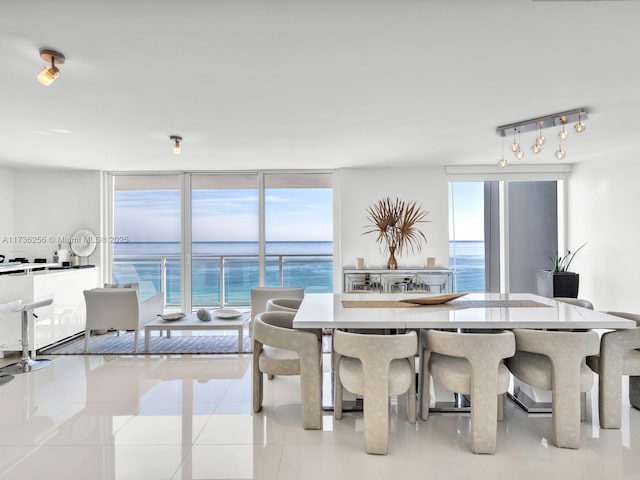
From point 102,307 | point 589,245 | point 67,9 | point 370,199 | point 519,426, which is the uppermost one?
point 67,9

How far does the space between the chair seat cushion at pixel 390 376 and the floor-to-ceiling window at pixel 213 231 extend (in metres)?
3.99

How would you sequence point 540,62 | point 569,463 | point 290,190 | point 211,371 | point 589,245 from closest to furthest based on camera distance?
point 569,463 → point 540,62 → point 211,371 → point 589,245 → point 290,190

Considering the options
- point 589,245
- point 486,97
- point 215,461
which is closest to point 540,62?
point 486,97

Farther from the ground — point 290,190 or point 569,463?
point 290,190

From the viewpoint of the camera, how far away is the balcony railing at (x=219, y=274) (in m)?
6.59

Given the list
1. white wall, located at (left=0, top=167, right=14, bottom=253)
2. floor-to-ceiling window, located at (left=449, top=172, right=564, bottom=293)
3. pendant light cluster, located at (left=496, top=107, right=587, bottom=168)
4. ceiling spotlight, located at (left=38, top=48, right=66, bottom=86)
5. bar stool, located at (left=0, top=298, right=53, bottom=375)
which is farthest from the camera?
floor-to-ceiling window, located at (left=449, top=172, right=564, bottom=293)

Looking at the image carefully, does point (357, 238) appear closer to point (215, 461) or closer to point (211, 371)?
point (211, 371)

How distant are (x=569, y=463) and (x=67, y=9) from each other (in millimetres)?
3697

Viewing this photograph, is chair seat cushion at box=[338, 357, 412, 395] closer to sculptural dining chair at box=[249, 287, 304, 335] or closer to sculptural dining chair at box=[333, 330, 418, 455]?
sculptural dining chair at box=[333, 330, 418, 455]

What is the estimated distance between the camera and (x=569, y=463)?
2340 millimetres

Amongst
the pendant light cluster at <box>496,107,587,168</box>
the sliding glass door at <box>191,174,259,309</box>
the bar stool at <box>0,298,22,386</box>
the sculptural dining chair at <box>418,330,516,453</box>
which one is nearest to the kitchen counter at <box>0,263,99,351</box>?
the bar stool at <box>0,298,22,386</box>

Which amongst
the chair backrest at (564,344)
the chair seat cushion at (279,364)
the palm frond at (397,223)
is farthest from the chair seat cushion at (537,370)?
the palm frond at (397,223)

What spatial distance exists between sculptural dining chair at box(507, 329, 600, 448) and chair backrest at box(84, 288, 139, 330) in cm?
422

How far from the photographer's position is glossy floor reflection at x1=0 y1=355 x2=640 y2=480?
2275 millimetres
